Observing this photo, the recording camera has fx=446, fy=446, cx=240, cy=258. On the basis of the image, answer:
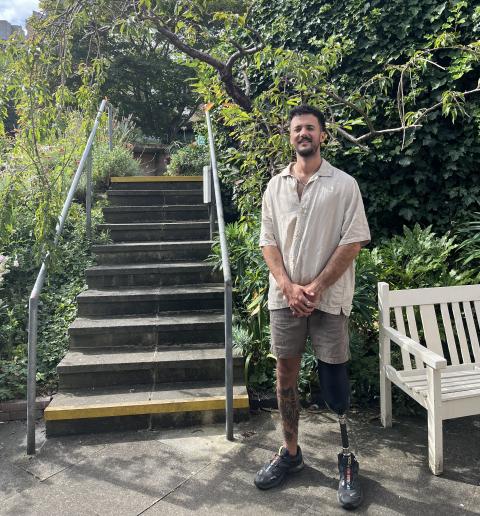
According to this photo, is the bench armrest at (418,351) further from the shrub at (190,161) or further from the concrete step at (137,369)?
the shrub at (190,161)

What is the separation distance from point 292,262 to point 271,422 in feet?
4.55

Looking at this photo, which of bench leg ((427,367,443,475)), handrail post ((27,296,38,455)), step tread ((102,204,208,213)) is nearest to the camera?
bench leg ((427,367,443,475))

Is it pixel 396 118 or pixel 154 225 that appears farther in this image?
pixel 154 225

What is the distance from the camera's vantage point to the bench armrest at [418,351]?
2.43 metres

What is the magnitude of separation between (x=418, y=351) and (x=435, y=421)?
1.27 ft

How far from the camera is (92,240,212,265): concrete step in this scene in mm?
4824

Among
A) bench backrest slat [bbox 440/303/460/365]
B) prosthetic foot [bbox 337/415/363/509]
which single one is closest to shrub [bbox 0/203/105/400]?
prosthetic foot [bbox 337/415/363/509]

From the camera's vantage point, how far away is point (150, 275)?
14.7 feet

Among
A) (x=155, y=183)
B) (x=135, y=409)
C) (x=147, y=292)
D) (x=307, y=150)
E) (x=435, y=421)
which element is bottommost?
(x=135, y=409)

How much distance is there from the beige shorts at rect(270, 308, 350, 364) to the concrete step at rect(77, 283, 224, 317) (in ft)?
5.79

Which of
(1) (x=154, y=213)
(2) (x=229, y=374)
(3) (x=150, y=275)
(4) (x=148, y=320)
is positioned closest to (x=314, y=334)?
(2) (x=229, y=374)

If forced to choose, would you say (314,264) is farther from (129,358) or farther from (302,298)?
(129,358)

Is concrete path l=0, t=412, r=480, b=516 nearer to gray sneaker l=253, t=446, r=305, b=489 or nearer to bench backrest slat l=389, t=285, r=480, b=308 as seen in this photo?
gray sneaker l=253, t=446, r=305, b=489

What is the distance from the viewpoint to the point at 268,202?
2539mm
